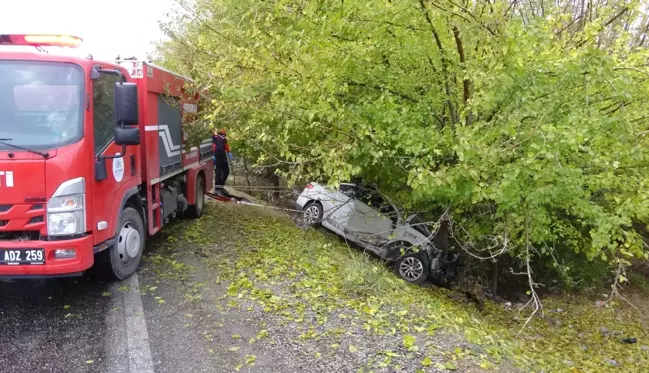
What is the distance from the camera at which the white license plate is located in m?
4.03

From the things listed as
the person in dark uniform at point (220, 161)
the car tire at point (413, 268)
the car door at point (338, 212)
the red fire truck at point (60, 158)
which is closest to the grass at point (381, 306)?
the car tire at point (413, 268)

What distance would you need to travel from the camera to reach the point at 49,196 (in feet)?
13.4

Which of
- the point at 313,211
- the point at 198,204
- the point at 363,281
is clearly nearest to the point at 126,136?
the point at 363,281

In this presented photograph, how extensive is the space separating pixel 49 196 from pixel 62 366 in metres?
1.43

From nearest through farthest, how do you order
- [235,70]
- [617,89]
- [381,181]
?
[617,89]
[235,70]
[381,181]

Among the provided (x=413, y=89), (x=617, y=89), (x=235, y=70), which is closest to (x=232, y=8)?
(x=235, y=70)

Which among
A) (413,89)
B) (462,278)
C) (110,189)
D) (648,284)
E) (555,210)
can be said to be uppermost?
(413,89)

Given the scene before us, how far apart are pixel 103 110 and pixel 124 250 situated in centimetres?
161

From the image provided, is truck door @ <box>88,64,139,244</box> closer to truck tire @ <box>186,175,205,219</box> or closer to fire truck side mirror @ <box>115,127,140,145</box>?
fire truck side mirror @ <box>115,127,140,145</box>

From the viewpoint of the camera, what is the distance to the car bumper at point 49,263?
4.04 metres

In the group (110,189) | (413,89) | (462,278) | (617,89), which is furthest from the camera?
(462,278)

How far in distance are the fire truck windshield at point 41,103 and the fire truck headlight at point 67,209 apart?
401 millimetres

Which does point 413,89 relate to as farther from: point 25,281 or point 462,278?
point 25,281

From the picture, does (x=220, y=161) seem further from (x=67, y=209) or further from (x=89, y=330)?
(x=89, y=330)
